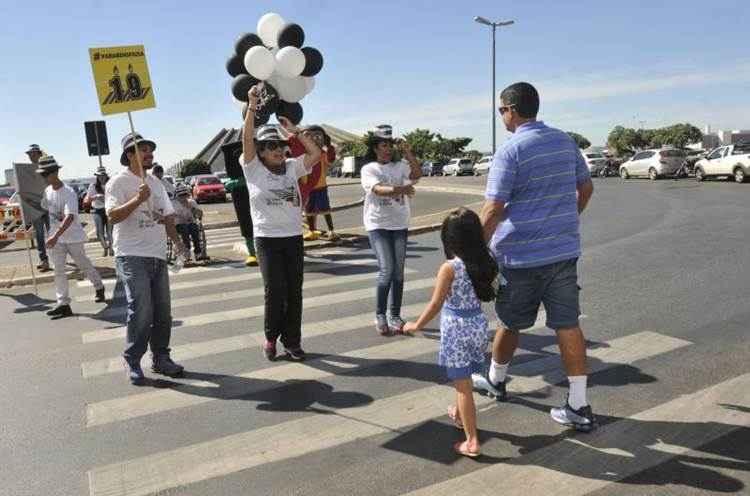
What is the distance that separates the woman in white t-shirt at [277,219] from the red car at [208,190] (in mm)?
27342

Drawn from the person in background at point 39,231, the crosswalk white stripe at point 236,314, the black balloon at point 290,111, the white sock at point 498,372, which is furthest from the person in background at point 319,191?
the white sock at point 498,372

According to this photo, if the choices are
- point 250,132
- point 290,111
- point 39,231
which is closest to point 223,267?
point 290,111

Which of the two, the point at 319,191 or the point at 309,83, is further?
the point at 319,191

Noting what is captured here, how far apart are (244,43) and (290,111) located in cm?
126

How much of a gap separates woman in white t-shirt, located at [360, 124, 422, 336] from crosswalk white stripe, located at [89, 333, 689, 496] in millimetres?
1567

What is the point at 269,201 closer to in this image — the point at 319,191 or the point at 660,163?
the point at 319,191

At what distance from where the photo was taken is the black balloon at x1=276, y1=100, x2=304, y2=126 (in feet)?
31.6

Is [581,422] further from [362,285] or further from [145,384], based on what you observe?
[362,285]

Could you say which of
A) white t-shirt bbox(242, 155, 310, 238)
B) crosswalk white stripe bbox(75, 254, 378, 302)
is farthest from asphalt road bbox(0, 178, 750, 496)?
crosswalk white stripe bbox(75, 254, 378, 302)

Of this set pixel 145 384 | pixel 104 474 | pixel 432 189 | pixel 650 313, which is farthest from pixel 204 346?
pixel 432 189

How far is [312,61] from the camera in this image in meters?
9.50

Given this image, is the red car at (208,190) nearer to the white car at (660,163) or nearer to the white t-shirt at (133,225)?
the white car at (660,163)

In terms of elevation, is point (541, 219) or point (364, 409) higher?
point (541, 219)

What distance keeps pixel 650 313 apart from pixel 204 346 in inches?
173
